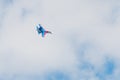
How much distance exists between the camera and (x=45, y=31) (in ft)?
281

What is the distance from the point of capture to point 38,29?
294ft

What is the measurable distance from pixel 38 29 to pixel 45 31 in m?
6.05
